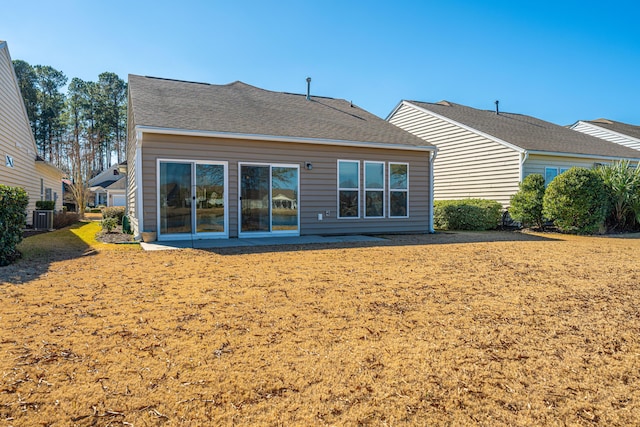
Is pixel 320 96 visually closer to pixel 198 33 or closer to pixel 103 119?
pixel 198 33

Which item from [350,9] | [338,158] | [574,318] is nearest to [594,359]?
[574,318]

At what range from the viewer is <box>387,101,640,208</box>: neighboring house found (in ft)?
45.5

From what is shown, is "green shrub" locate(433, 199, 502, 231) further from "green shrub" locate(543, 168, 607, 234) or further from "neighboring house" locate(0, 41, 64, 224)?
"neighboring house" locate(0, 41, 64, 224)

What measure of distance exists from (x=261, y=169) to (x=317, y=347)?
743 centimetres

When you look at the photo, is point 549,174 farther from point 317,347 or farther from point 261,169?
point 317,347

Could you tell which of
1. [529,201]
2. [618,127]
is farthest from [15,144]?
[618,127]

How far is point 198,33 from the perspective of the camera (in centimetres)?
1232

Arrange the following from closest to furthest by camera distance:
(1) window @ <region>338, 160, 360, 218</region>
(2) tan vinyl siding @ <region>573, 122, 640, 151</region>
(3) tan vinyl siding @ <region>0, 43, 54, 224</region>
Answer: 1. (1) window @ <region>338, 160, 360, 218</region>
2. (3) tan vinyl siding @ <region>0, 43, 54, 224</region>
3. (2) tan vinyl siding @ <region>573, 122, 640, 151</region>

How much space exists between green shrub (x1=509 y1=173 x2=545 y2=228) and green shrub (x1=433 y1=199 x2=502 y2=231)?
649 millimetres

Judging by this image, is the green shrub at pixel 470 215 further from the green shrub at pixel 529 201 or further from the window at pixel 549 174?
the window at pixel 549 174

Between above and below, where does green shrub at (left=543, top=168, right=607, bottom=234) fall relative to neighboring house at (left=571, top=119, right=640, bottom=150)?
below

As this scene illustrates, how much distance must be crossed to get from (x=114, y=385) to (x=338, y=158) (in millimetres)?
8913

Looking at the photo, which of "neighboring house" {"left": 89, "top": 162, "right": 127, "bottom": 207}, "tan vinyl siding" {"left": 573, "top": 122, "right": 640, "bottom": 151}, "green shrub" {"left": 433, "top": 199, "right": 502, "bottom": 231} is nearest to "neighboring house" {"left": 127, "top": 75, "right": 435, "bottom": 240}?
"green shrub" {"left": 433, "top": 199, "right": 502, "bottom": 231}

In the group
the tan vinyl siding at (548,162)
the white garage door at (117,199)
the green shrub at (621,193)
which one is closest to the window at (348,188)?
the tan vinyl siding at (548,162)
